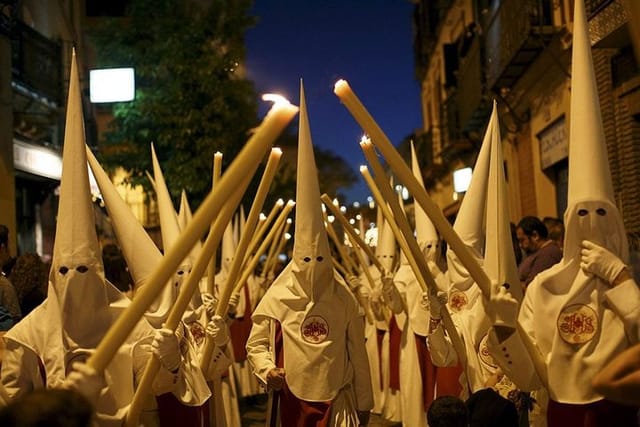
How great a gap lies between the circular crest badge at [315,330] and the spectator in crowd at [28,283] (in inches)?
100.0

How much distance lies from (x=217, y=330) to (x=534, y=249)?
3.86m

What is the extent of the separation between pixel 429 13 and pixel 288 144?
7394 mm

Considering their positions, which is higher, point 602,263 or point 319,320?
point 602,263

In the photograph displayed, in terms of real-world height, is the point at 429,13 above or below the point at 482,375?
above

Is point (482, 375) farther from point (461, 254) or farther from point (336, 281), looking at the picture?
point (461, 254)

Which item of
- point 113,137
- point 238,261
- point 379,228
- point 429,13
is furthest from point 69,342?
point 429,13

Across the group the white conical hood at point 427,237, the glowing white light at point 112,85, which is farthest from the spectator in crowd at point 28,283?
the glowing white light at point 112,85

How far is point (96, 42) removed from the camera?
68.0 feet

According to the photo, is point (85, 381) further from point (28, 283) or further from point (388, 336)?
point (388, 336)

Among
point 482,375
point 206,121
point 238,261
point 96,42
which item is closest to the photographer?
point 238,261

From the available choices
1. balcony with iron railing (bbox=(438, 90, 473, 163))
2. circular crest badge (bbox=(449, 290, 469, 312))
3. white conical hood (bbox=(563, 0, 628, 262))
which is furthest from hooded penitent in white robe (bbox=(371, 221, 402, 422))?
balcony with iron railing (bbox=(438, 90, 473, 163))

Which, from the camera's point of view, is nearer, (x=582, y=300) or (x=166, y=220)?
(x=582, y=300)

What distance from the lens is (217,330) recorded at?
207 inches

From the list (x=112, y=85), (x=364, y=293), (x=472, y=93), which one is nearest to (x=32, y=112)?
(x=112, y=85)
